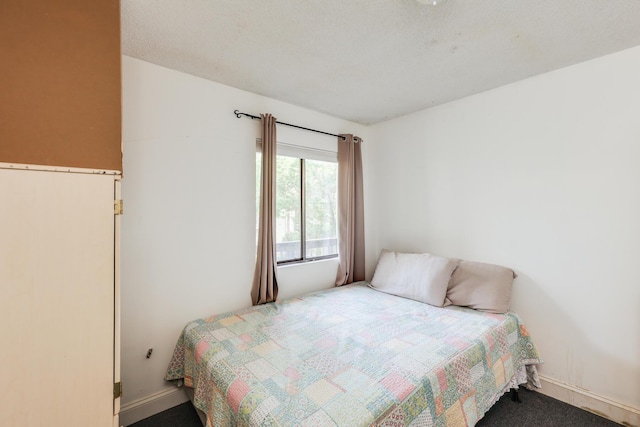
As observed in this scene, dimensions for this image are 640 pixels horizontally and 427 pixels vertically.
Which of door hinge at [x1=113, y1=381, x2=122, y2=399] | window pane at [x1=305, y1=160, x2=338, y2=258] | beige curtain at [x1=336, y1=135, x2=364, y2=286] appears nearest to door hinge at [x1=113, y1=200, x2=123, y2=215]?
door hinge at [x1=113, y1=381, x2=122, y2=399]

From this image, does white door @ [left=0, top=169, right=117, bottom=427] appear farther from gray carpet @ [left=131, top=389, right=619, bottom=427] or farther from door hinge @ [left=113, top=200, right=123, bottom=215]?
gray carpet @ [left=131, top=389, right=619, bottom=427]

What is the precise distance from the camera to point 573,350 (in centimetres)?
200

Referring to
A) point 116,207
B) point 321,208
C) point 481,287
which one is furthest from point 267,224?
point 481,287

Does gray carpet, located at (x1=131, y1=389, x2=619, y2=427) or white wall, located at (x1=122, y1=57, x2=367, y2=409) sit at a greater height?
white wall, located at (x1=122, y1=57, x2=367, y2=409)

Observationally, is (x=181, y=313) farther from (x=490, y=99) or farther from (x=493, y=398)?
(x=490, y=99)

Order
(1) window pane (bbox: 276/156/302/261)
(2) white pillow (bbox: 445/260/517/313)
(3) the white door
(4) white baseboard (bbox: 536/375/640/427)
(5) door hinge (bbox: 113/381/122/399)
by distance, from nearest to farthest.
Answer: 1. (3) the white door
2. (5) door hinge (bbox: 113/381/122/399)
3. (4) white baseboard (bbox: 536/375/640/427)
4. (2) white pillow (bbox: 445/260/517/313)
5. (1) window pane (bbox: 276/156/302/261)

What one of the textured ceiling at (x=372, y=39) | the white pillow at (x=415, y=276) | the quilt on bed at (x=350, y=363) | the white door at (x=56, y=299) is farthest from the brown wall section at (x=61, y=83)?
the white pillow at (x=415, y=276)

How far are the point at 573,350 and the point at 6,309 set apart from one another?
319 centimetres

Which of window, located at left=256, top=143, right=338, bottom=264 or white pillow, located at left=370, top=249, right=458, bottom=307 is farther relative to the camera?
window, located at left=256, top=143, right=338, bottom=264

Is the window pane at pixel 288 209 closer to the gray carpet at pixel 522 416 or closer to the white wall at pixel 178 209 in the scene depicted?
the white wall at pixel 178 209

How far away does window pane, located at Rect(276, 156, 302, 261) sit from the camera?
8.68 ft

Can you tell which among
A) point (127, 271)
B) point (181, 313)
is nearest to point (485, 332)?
point (181, 313)

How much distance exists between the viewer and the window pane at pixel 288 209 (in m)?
2.64

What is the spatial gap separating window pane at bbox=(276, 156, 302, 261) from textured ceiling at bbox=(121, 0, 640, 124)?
706mm
